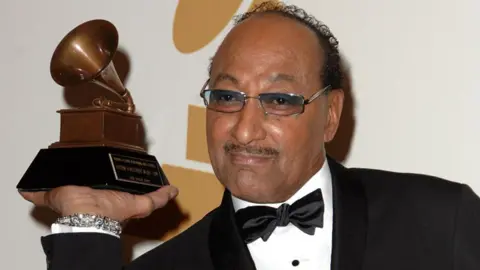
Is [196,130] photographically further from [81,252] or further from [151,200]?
[81,252]

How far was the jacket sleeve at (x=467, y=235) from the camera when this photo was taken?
6.97 ft

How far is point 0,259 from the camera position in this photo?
3266mm

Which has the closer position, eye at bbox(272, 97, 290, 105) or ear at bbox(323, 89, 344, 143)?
eye at bbox(272, 97, 290, 105)

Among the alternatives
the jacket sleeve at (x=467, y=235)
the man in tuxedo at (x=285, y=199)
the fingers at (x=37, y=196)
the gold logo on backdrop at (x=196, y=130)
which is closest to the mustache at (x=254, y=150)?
the man in tuxedo at (x=285, y=199)

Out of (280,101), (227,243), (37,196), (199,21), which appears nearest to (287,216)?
(227,243)

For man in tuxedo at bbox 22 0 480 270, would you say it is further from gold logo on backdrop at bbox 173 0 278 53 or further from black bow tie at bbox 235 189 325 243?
gold logo on backdrop at bbox 173 0 278 53

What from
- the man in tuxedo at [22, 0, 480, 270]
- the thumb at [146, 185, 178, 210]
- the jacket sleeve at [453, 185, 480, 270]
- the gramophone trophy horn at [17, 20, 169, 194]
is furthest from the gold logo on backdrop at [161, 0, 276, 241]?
the jacket sleeve at [453, 185, 480, 270]

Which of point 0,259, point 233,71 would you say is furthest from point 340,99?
point 0,259

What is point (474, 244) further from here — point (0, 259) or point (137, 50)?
point (0, 259)

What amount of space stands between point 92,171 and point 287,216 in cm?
47

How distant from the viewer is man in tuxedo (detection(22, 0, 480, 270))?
2141mm

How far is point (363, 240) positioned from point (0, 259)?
151cm

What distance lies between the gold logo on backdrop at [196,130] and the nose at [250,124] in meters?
0.79

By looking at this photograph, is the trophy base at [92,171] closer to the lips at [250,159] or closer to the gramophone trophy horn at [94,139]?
the gramophone trophy horn at [94,139]
